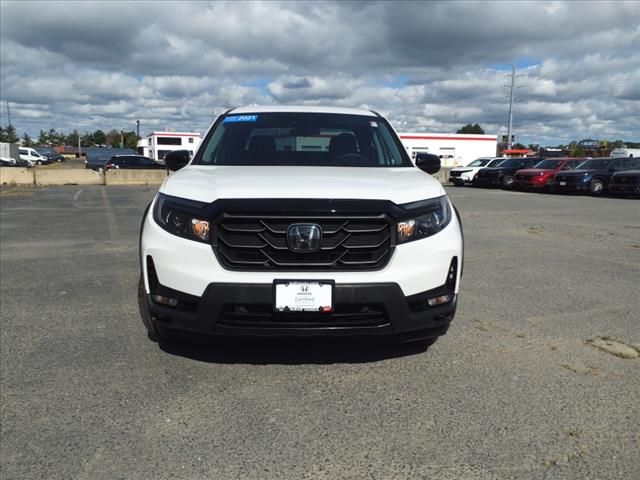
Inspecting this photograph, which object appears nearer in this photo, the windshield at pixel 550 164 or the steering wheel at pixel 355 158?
the steering wheel at pixel 355 158

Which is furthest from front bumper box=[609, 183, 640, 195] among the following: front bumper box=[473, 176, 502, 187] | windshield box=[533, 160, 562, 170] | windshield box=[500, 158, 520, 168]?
windshield box=[500, 158, 520, 168]

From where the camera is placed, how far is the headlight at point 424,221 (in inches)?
121

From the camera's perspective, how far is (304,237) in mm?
2955

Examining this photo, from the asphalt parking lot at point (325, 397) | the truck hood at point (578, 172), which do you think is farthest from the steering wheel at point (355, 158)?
the truck hood at point (578, 172)

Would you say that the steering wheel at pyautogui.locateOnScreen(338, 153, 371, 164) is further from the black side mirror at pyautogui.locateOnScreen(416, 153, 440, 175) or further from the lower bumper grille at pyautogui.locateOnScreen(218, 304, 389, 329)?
the lower bumper grille at pyautogui.locateOnScreen(218, 304, 389, 329)

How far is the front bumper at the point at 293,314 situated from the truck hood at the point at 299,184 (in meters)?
0.53

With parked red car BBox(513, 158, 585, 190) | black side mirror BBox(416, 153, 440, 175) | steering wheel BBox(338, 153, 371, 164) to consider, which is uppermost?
steering wheel BBox(338, 153, 371, 164)

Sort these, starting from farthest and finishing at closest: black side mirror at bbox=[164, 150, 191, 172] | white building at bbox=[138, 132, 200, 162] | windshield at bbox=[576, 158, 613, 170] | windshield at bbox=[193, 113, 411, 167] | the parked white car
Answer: white building at bbox=[138, 132, 200, 162] < the parked white car < windshield at bbox=[576, 158, 613, 170] < black side mirror at bbox=[164, 150, 191, 172] < windshield at bbox=[193, 113, 411, 167]

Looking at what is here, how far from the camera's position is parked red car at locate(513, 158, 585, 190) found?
2256 cm

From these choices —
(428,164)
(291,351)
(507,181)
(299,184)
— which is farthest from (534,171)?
(299,184)

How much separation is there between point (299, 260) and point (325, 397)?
826mm

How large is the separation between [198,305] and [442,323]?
1.44 metres

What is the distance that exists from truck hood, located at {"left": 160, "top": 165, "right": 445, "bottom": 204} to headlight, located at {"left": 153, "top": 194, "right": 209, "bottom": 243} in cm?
10

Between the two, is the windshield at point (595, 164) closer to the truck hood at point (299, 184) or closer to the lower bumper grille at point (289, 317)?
the truck hood at point (299, 184)
